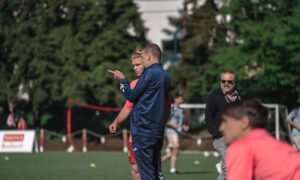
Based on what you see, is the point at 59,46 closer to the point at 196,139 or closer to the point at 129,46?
the point at 129,46

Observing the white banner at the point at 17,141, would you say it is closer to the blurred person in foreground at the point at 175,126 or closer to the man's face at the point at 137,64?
the blurred person in foreground at the point at 175,126

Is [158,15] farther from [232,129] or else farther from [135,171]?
[232,129]

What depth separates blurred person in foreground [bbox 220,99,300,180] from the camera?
327cm

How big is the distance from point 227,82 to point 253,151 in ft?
15.5

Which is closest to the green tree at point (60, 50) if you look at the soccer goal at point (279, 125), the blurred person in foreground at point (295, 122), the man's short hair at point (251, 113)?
the soccer goal at point (279, 125)

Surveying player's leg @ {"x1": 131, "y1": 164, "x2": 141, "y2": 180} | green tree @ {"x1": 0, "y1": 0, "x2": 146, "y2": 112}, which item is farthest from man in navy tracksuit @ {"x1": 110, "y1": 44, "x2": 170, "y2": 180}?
green tree @ {"x1": 0, "y1": 0, "x2": 146, "y2": 112}

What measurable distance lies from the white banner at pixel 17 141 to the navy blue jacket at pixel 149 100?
18.8 metres

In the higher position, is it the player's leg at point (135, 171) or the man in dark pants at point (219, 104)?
the man in dark pants at point (219, 104)

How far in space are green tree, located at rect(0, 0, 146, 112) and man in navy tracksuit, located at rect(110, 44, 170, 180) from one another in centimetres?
2670

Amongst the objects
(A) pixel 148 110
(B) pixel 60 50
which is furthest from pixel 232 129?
(B) pixel 60 50

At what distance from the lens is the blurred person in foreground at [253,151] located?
3271 mm

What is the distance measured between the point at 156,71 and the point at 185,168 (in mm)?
10145

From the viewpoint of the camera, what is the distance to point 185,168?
634 inches

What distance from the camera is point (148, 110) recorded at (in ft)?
20.9
